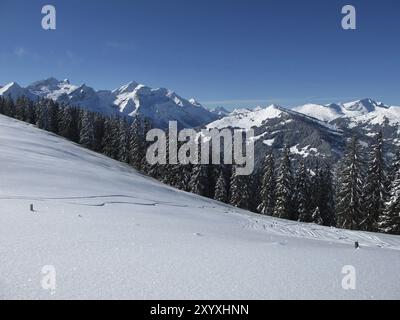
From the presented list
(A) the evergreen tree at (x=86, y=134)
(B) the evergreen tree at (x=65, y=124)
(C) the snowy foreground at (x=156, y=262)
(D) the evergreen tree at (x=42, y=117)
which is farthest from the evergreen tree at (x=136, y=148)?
(C) the snowy foreground at (x=156, y=262)

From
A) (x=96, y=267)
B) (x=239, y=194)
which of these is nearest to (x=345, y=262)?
(x=96, y=267)

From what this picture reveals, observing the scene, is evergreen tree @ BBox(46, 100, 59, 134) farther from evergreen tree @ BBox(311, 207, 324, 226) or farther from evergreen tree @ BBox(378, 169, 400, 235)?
evergreen tree @ BBox(378, 169, 400, 235)

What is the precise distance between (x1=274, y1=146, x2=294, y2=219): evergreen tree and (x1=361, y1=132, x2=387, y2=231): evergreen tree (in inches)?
372

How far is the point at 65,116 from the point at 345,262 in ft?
286

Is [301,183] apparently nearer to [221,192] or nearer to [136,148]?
[221,192]

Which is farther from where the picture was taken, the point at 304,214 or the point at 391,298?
the point at 304,214

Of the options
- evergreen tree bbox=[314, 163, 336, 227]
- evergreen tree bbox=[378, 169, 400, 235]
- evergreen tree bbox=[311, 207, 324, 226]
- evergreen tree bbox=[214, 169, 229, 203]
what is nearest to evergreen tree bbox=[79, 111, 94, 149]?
evergreen tree bbox=[214, 169, 229, 203]

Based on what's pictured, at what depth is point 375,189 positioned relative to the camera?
132ft

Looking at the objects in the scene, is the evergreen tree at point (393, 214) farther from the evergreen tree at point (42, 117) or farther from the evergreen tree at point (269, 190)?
the evergreen tree at point (42, 117)

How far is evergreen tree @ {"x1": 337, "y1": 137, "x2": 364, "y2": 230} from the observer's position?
40281 millimetres

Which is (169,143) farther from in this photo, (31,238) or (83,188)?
(31,238)

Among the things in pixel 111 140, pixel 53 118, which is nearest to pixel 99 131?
pixel 111 140
